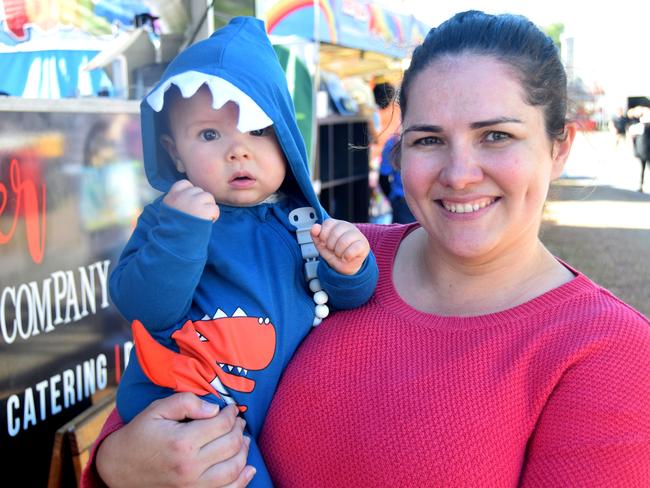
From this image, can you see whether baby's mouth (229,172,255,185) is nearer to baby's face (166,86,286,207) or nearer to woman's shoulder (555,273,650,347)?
baby's face (166,86,286,207)

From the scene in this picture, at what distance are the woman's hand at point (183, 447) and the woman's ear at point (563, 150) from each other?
96 centimetres

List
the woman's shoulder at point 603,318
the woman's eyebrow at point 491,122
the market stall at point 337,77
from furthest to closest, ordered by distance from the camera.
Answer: the market stall at point 337,77, the woman's eyebrow at point 491,122, the woman's shoulder at point 603,318

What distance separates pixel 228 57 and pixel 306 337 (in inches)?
28.3

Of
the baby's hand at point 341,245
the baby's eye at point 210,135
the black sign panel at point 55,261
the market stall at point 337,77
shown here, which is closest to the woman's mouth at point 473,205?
the baby's hand at point 341,245

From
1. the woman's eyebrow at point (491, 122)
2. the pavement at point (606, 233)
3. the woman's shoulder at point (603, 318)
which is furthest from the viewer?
the pavement at point (606, 233)

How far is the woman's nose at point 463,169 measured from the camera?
1.40m

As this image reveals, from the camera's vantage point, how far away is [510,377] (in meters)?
1.29

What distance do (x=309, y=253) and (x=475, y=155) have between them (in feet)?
1.62

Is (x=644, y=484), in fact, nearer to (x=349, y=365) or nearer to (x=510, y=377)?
(x=510, y=377)

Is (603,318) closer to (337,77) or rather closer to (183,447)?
(183,447)

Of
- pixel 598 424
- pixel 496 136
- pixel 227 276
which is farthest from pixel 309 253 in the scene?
pixel 598 424

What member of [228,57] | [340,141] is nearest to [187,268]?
[228,57]

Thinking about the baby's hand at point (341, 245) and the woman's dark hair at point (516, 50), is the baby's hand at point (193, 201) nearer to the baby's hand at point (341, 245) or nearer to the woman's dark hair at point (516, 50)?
the baby's hand at point (341, 245)

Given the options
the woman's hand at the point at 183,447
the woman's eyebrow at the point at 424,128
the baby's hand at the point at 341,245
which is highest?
the woman's eyebrow at the point at 424,128
